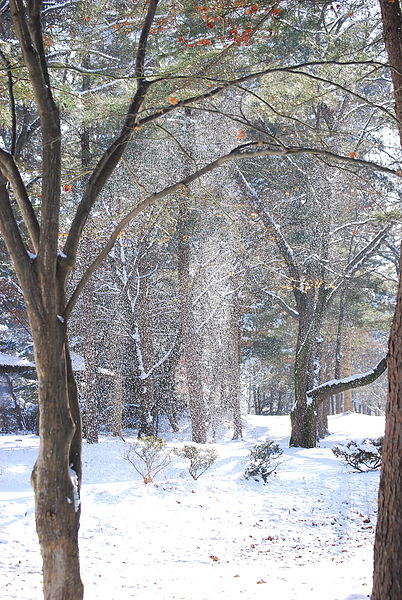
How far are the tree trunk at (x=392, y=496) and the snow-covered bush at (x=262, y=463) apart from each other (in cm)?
667

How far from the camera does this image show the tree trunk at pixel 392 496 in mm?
3033

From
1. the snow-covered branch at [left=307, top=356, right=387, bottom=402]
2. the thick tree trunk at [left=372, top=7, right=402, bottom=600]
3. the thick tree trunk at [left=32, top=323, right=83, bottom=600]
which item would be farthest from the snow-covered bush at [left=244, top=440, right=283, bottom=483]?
the thick tree trunk at [left=32, top=323, right=83, bottom=600]

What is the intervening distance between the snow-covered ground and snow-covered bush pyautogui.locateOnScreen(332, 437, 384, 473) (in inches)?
10.0

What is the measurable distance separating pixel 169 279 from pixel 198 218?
266 centimetres

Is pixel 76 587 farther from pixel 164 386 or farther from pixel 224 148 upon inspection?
pixel 164 386

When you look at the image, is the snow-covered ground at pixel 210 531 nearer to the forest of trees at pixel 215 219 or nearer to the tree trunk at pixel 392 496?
the tree trunk at pixel 392 496

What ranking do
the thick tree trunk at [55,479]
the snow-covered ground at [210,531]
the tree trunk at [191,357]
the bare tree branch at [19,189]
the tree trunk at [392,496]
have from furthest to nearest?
the tree trunk at [191,357], the snow-covered ground at [210,531], the bare tree branch at [19,189], the tree trunk at [392,496], the thick tree trunk at [55,479]

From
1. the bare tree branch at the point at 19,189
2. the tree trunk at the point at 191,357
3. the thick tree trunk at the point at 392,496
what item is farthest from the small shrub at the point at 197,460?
the bare tree branch at the point at 19,189

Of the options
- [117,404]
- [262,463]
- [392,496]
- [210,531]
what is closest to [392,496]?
[392,496]

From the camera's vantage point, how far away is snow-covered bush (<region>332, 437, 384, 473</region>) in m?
9.81

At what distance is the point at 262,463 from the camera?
9852mm

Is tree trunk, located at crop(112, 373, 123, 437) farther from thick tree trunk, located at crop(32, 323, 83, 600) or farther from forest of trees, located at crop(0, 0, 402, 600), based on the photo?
thick tree trunk, located at crop(32, 323, 83, 600)

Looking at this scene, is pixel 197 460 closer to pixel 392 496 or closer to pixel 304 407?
pixel 304 407

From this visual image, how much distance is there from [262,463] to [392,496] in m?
6.99
